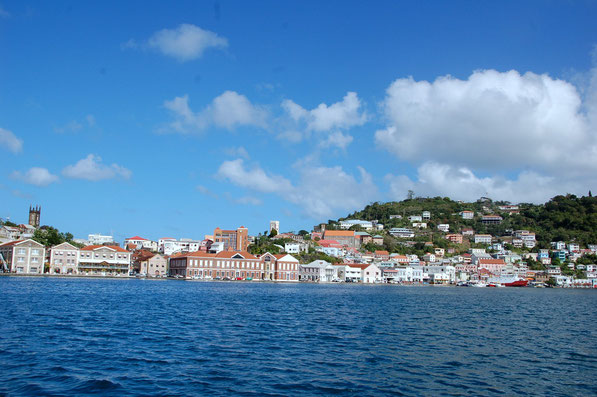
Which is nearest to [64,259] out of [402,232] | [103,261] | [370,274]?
[103,261]

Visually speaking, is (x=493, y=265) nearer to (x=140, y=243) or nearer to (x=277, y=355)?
(x=140, y=243)

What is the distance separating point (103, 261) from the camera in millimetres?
103938

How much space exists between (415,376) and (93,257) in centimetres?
9795

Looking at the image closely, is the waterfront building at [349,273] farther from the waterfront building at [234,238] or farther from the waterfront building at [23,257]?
the waterfront building at [23,257]

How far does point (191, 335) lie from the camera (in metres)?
24.6

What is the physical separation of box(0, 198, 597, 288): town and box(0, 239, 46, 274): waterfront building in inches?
6.6

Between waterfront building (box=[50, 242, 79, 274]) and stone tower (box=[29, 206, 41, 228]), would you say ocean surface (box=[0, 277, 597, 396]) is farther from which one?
stone tower (box=[29, 206, 41, 228])

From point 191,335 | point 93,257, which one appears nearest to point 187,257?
point 93,257

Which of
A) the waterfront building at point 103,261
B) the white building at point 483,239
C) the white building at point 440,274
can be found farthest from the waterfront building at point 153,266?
the white building at point 483,239

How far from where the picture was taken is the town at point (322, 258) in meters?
102

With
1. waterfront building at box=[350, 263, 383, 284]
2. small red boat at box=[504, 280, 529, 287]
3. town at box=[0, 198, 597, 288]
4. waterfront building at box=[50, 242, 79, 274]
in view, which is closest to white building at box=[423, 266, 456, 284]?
town at box=[0, 198, 597, 288]

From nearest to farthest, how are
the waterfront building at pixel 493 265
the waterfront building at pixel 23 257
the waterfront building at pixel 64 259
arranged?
the waterfront building at pixel 23 257 < the waterfront building at pixel 64 259 < the waterfront building at pixel 493 265

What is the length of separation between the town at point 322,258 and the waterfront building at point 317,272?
0.82 feet

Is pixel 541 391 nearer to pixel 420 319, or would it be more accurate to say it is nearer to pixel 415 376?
pixel 415 376
